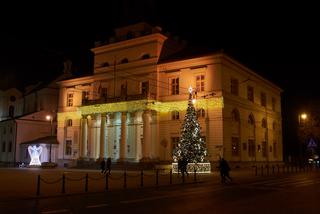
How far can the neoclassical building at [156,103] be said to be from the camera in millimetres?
45125

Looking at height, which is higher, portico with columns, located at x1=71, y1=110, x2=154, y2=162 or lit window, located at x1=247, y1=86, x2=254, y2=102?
lit window, located at x1=247, y1=86, x2=254, y2=102

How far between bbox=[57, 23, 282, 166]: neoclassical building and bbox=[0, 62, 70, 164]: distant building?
630 centimetres

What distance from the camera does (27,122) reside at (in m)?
62.8

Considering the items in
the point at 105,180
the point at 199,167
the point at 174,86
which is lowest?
the point at 105,180

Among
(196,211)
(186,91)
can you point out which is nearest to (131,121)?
(186,91)

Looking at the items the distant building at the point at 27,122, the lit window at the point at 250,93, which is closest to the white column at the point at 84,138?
the distant building at the point at 27,122

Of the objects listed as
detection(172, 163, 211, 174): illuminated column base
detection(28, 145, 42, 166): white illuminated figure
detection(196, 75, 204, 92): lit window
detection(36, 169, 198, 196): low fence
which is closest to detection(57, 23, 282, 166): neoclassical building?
detection(196, 75, 204, 92): lit window

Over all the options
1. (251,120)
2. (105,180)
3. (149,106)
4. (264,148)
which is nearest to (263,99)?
(251,120)

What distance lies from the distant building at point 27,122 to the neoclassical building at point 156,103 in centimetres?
630

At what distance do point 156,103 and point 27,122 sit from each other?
1017 inches

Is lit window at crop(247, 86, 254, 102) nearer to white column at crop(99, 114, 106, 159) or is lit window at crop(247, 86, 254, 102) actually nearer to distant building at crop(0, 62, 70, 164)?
white column at crop(99, 114, 106, 159)

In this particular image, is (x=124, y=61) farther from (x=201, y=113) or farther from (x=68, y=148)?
(x=68, y=148)

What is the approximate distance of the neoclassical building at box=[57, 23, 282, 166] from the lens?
148 ft

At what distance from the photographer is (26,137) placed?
205 ft
